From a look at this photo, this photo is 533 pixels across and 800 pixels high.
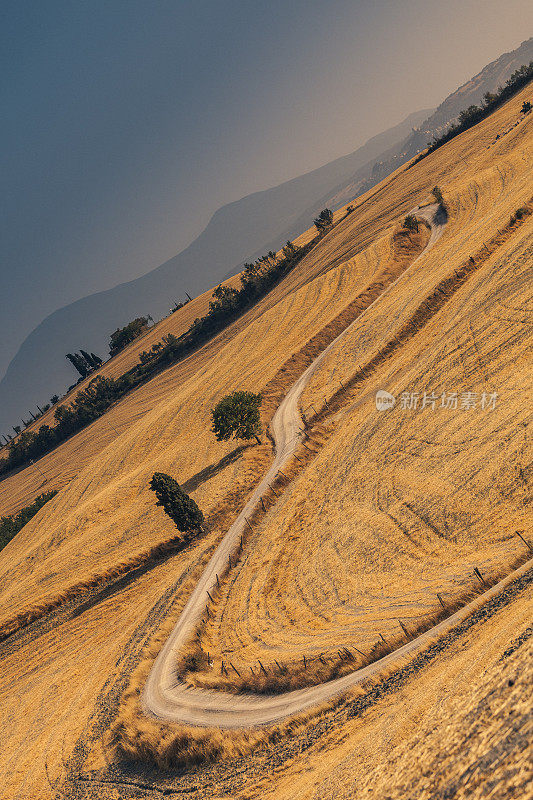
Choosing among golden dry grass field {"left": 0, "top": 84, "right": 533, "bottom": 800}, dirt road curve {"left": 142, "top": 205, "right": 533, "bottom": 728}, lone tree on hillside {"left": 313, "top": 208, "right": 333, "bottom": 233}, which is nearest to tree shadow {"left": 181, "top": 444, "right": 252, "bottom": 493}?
golden dry grass field {"left": 0, "top": 84, "right": 533, "bottom": 800}

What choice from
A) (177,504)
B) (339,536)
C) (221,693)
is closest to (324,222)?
(177,504)

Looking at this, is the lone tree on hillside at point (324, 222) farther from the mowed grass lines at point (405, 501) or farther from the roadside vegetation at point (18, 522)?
the roadside vegetation at point (18, 522)

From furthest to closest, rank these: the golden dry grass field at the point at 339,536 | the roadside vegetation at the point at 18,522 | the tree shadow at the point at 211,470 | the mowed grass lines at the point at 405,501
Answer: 1. the roadside vegetation at the point at 18,522
2. the tree shadow at the point at 211,470
3. the mowed grass lines at the point at 405,501
4. the golden dry grass field at the point at 339,536

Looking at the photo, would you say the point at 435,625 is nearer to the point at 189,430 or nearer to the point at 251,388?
the point at 251,388

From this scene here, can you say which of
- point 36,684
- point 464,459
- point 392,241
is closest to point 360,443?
point 464,459

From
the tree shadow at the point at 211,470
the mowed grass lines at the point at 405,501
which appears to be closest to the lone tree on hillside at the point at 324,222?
the mowed grass lines at the point at 405,501

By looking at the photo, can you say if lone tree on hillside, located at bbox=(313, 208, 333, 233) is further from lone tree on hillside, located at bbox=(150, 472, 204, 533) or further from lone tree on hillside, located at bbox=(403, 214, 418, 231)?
lone tree on hillside, located at bbox=(150, 472, 204, 533)
